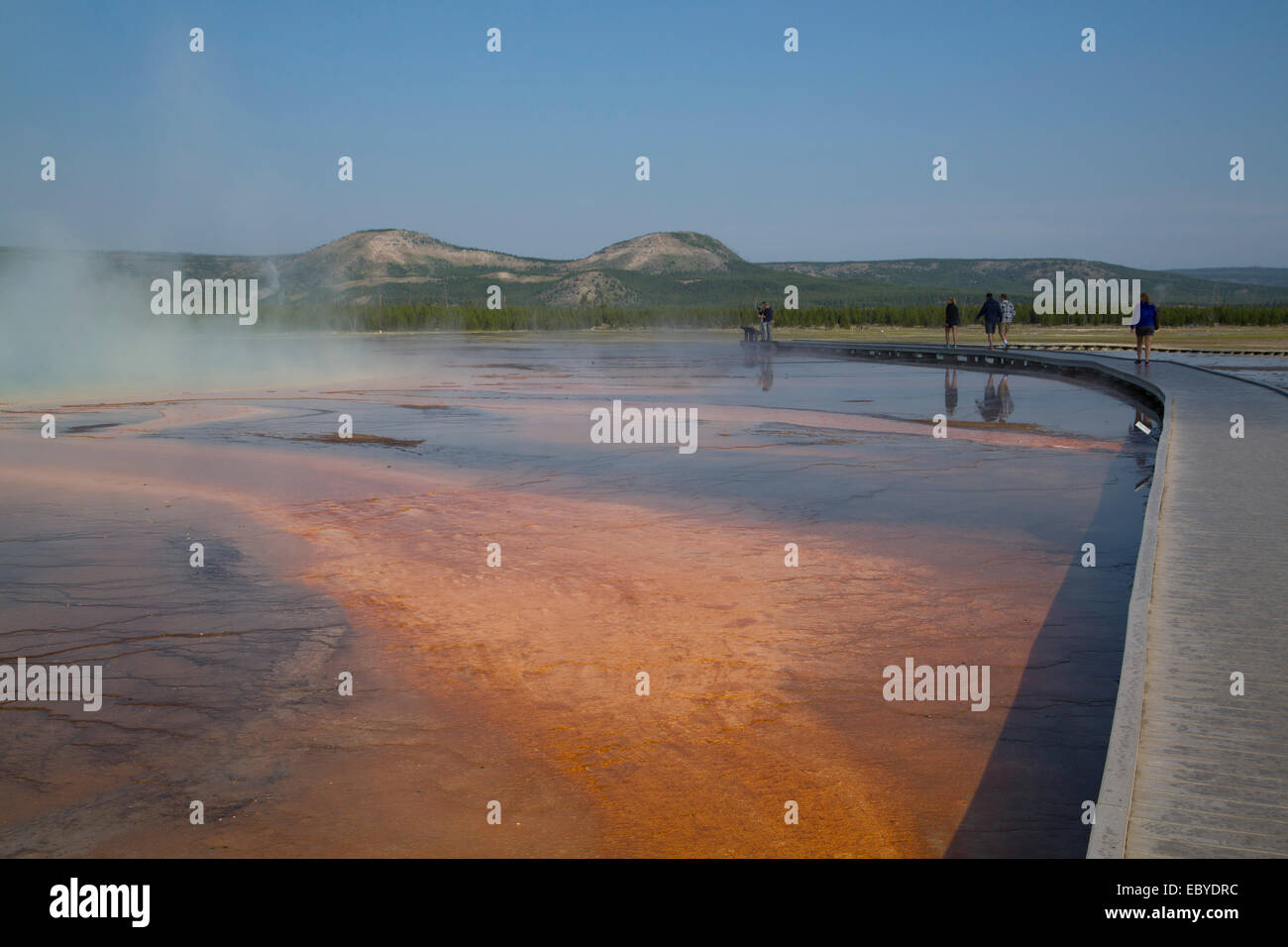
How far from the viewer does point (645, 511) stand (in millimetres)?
10164

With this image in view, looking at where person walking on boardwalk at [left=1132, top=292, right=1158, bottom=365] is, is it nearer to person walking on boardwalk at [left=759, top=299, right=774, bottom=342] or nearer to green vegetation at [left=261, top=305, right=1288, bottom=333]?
person walking on boardwalk at [left=759, top=299, right=774, bottom=342]

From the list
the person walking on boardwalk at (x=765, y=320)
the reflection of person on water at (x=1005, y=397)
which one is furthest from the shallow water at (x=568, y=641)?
the person walking on boardwalk at (x=765, y=320)

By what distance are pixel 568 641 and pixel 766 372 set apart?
2405cm

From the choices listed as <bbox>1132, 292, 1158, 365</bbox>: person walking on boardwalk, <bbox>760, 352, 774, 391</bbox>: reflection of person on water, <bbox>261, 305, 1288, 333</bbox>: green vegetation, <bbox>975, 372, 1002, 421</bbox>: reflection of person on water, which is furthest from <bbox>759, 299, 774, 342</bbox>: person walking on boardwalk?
<bbox>261, 305, 1288, 333</bbox>: green vegetation

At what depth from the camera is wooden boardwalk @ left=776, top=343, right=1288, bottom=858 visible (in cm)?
347

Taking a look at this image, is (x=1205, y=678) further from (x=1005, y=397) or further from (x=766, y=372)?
(x=766, y=372)

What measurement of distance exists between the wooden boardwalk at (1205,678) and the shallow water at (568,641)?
450mm

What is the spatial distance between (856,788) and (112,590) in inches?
215

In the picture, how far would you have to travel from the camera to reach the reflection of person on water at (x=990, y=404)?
17.4 metres

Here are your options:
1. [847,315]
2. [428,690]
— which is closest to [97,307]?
[847,315]

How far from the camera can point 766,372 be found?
29.9 metres
